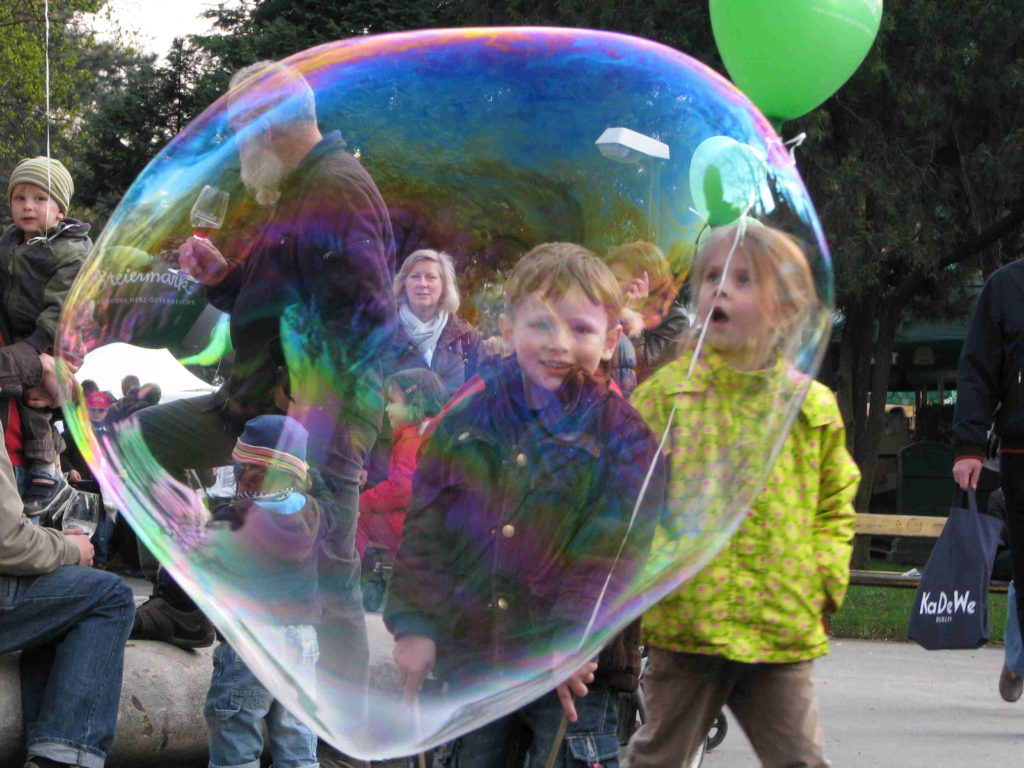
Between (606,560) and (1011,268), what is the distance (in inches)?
115

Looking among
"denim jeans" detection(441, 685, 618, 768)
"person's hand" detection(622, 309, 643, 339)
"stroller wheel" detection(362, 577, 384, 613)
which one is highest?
"person's hand" detection(622, 309, 643, 339)

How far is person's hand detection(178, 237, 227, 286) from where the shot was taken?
9.52 ft

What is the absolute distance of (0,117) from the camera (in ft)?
73.1

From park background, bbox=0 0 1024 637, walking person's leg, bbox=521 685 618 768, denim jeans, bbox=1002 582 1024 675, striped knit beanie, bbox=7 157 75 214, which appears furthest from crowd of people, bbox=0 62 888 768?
park background, bbox=0 0 1024 637

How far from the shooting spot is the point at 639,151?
106 inches

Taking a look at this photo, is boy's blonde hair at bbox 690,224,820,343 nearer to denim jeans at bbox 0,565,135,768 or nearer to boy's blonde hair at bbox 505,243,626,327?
boy's blonde hair at bbox 505,243,626,327

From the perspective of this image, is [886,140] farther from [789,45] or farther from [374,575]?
[374,575]

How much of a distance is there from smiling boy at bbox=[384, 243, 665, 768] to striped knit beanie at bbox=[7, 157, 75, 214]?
317cm

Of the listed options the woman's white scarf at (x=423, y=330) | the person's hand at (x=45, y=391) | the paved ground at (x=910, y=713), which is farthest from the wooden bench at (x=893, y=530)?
the woman's white scarf at (x=423, y=330)

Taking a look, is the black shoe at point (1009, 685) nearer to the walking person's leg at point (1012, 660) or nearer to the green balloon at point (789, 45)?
the walking person's leg at point (1012, 660)

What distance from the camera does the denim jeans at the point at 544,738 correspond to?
333 cm

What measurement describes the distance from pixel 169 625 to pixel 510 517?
244 cm

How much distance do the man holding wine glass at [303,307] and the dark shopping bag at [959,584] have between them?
3297mm

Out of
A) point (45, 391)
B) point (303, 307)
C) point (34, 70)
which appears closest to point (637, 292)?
point (303, 307)
